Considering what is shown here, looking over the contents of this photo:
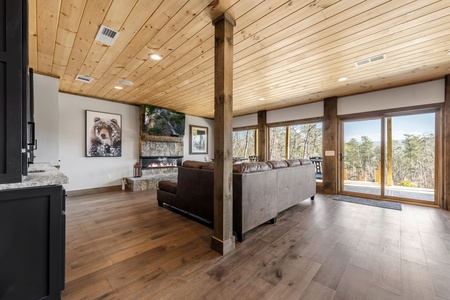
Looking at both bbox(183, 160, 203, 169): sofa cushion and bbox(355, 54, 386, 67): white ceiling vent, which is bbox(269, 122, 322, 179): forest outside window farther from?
bbox(183, 160, 203, 169): sofa cushion

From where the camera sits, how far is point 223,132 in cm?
203

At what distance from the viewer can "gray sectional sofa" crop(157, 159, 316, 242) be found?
7.88 ft

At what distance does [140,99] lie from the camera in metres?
5.17

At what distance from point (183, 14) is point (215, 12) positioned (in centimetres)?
34

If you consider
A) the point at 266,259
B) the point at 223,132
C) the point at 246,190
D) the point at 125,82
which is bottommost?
the point at 266,259

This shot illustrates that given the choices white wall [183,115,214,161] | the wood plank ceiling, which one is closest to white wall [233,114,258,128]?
white wall [183,115,214,161]

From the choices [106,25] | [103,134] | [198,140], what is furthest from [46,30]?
[198,140]

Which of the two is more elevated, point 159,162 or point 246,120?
point 246,120

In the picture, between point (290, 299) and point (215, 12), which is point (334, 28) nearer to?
point (215, 12)

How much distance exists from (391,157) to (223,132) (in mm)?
4628

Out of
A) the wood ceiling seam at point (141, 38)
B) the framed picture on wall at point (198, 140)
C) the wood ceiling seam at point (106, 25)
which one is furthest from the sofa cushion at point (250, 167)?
the framed picture on wall at point (198, 140)

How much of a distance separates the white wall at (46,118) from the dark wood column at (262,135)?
548 centimetres

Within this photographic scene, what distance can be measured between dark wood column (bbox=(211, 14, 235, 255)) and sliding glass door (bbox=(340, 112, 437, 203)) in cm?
423

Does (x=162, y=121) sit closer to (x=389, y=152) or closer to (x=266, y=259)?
(x=266, y=259)
